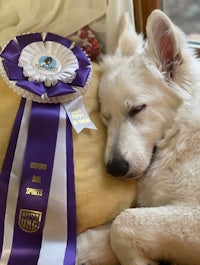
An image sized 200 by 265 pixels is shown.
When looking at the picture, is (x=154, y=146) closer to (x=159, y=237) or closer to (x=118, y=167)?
(x=118, y=167)

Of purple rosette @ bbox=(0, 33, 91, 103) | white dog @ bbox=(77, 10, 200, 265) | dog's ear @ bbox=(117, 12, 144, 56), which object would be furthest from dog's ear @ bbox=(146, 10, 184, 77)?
purple rosette @ bbox=(0, 33, 91, 103)

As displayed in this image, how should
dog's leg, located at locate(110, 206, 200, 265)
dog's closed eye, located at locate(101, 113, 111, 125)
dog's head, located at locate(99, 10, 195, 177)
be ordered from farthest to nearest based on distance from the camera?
dog's closed eye, located at locate(101, 113, 111, 125) → dog's head, located at locate(99, 10, 195, 177) → dog's leg, located at locate(110, 206, 200, 265)

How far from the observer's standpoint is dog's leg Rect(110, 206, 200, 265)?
148 cm

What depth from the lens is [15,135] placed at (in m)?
1.60

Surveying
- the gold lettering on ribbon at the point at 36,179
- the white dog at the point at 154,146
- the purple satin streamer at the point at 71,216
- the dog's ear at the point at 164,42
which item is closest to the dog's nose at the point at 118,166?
the white dog at the point at 154,146

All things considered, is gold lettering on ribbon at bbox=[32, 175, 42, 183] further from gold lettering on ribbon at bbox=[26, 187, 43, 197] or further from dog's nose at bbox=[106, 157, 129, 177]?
dog's nose at bbox=[106, 157, 129, 177]

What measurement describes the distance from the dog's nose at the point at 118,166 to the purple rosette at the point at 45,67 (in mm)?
281

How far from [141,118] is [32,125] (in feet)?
1.26

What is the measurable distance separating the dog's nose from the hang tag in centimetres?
16

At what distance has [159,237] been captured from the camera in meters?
1.49

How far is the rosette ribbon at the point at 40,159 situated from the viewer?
1527 millimetres

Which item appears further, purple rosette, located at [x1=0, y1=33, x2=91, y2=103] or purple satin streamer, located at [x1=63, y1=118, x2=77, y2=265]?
purple rosette, located at [x1=0, y1=33, x2=91, y2=103]

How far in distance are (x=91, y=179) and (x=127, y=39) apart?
0.59m

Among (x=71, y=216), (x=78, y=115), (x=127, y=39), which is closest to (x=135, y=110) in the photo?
A: (x=78, y=115)
